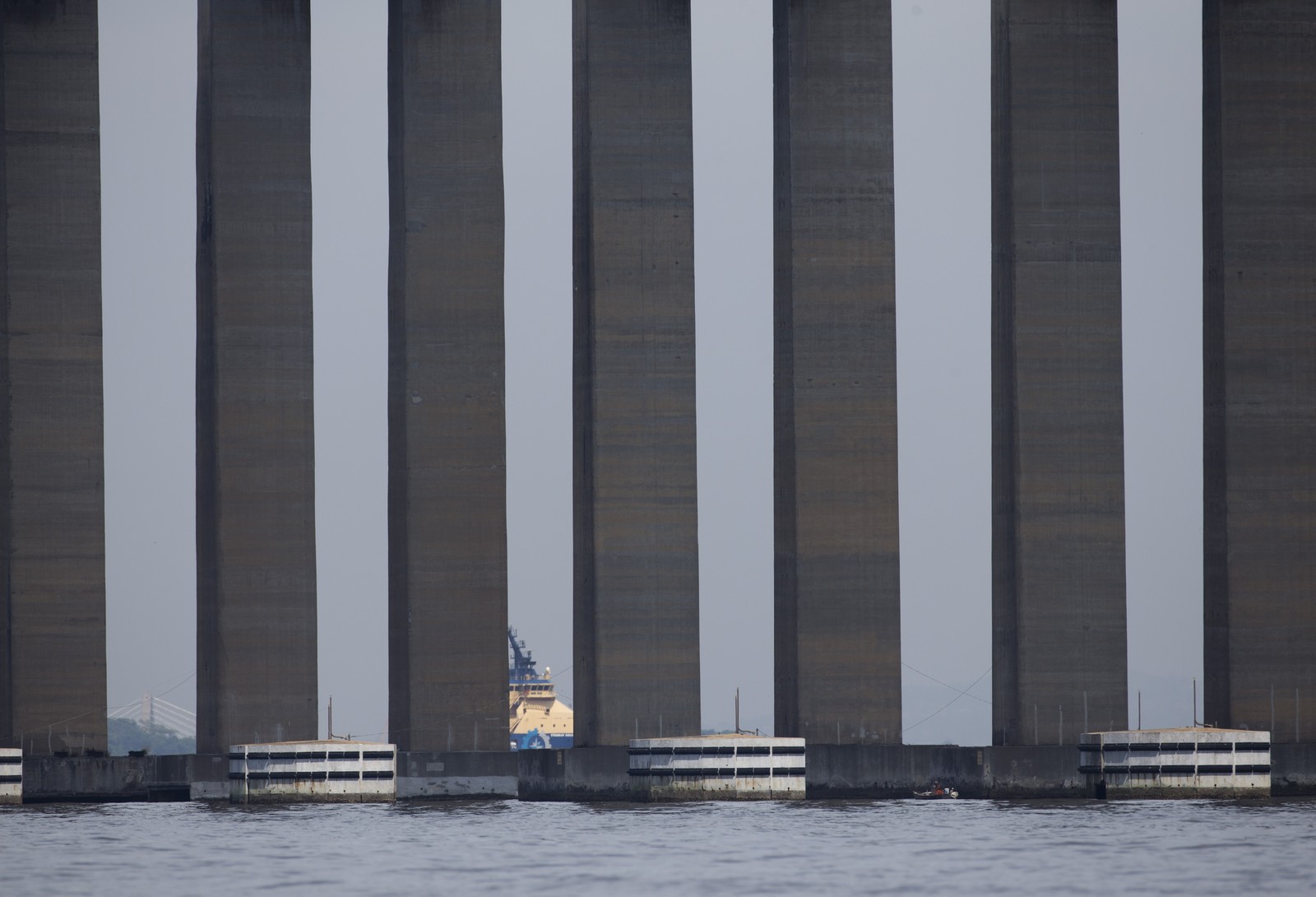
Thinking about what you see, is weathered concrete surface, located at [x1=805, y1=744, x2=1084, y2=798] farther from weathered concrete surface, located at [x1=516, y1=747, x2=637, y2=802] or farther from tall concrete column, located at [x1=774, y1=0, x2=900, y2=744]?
weathered concrete surface, located at [x1=516, y1=747, x2=637, y2=802]

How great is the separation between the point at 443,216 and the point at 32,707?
18.7 m

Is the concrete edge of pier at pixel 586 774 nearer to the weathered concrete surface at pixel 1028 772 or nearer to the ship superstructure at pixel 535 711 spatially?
the weathered concrete surface at pixel 1028 772

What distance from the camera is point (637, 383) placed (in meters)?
73.2

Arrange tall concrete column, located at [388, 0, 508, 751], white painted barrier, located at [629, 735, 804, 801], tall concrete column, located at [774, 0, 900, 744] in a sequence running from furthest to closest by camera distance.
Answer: tall concrete column, located at [388, 0, 508, 751] → tall concrete column, located at [774, 0, 900, 744] → white painted barrier, located at [629, 735, 804, 801]

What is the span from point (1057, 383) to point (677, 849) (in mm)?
25388

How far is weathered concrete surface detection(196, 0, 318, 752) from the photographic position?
7350cm

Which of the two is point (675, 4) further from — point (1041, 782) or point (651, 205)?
point (1041, 782)

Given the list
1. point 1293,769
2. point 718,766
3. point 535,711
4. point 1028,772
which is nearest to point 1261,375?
point 1293,769

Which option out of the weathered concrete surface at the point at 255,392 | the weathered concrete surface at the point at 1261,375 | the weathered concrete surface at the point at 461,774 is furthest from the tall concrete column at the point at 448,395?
the weathered concrete surface at the point at 1261,375

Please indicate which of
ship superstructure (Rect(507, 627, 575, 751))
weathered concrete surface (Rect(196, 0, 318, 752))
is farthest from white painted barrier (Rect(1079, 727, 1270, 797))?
ship superstructure (Rect(507, 627, 575, 751))

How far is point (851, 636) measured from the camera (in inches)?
2835

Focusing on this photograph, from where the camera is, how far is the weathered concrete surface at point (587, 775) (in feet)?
231

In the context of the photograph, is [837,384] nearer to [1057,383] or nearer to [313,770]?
[1057,383]

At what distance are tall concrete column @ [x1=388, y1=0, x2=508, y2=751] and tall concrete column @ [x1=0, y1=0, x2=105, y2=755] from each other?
30.7 ft
